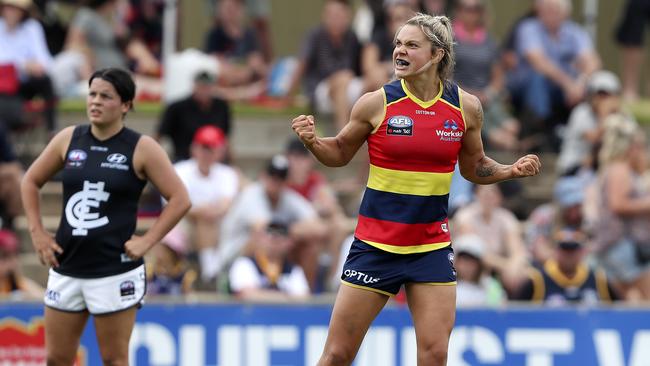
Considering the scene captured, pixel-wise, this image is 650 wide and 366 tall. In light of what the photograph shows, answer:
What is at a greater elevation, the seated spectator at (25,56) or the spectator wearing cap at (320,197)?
the seated spectator at (25,56)

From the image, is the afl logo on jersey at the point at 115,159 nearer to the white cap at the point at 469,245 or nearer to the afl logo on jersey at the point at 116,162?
the afl logo on jersey at the point at 116,162

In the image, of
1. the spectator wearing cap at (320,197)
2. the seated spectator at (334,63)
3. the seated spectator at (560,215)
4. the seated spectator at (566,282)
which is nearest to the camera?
the seated spectator at (566,282)

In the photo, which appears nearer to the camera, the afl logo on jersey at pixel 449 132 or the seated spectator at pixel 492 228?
the afl logo on jersey at pixel 449 132

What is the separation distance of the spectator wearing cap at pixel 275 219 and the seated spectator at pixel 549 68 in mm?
3639

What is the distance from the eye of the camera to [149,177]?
8078 mm

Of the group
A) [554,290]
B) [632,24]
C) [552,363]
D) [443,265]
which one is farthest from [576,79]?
[443,265]

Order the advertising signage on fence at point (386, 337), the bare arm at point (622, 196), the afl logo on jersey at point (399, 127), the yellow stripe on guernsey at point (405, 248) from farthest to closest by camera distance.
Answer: the bare arm at point (622, 196)
the advertising signage on fence at point (386, 337)
the yellow stripe on guernsey at point (405, 248)
the afl logo on jersey at point (399, 127)

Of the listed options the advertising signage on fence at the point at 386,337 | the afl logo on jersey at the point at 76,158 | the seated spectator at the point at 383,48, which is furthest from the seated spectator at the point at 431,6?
the afl logo on jersey at the point at 76,158

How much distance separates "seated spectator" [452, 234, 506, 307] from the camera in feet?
38.4

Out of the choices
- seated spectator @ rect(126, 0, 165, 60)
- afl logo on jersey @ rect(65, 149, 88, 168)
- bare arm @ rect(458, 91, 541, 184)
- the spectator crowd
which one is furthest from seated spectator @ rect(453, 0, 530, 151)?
afl logo on jersey @ rect(65, 149, 88, 168)

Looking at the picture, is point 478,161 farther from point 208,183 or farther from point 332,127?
point 332,127

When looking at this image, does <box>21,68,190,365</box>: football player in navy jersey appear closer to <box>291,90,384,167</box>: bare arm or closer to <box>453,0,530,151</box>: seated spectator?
<box>291,90,384,167</box>: bare arm

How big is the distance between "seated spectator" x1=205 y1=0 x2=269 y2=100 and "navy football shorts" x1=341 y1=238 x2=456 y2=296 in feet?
27.4

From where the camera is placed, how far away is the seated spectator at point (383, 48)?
14.3 meters
